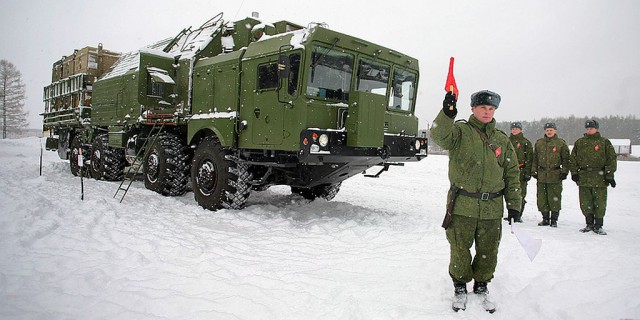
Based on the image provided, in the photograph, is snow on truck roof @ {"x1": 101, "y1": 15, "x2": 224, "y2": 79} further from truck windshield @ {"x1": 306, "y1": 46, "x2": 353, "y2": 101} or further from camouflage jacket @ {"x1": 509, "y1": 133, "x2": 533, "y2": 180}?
camouflage jacket @ {"x1": 509, "y1": 133, "x2": 533, "y2": 180}

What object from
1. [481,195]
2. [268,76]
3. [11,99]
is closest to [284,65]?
[268,76]

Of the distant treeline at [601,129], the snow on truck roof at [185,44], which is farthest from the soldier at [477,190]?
the distant treeline at [601,129]

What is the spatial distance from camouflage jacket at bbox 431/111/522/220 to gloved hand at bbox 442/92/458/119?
4cm

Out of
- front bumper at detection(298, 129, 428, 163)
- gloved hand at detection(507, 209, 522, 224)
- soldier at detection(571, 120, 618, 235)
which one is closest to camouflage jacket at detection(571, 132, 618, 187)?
soldier at detection(571, 120, 618, 235)

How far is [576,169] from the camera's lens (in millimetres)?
6828

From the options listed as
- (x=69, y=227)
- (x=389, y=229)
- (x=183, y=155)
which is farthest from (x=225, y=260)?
(x=183, y=155)

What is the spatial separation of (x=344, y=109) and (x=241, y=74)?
213 cm

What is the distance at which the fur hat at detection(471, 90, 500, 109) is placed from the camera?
3269 mm

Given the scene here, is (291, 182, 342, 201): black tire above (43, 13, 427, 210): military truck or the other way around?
the other way around

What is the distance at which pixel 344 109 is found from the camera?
6.20 m

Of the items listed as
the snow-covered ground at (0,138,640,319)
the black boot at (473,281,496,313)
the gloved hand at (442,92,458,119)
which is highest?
the gloved hand at (442,92,458,119)

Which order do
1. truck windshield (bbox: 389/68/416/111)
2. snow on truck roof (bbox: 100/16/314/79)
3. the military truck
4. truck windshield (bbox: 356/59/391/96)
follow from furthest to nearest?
snow on truck roof (bbox: 100/16/314/79) → truck windshield (bbox: 389/68/416/111) → truck windshield (bbox: 356/59/391/96) → the military truck

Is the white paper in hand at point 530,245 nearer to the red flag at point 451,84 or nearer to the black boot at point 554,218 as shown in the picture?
the red flag at point 451,84

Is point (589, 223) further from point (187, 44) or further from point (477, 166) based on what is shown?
point (187, 44)
